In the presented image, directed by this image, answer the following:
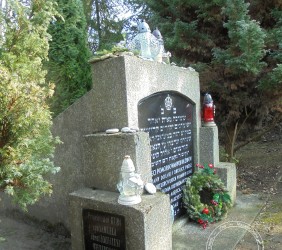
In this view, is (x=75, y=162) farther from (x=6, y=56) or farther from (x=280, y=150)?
(x=280, y=150)

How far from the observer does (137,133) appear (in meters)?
2.51

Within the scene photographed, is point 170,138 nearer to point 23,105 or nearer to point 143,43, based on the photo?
point 143,43

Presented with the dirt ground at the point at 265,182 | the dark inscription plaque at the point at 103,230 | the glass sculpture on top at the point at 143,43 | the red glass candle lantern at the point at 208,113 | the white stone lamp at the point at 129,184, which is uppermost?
the glass sculpture on top at the point at 143,43

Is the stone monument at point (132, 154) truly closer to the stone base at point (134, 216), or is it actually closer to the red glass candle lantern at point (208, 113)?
the stone base at point (134, 216)

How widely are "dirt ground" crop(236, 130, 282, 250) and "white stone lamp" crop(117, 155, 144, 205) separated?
4.48 feet

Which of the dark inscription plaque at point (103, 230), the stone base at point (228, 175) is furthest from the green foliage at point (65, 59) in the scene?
the stone base at point (228, 175)

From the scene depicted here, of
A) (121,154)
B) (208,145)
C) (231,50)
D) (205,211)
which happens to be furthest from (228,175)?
(121,154)

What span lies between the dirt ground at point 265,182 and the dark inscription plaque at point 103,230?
1.32 meters

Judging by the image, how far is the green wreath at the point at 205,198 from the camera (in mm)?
3559

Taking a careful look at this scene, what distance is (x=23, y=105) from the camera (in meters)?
1.77

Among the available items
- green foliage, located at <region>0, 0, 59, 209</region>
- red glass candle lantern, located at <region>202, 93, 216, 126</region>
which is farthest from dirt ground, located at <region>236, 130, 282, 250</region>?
green foliage, located at <region>0, 0, 59, 209</region>

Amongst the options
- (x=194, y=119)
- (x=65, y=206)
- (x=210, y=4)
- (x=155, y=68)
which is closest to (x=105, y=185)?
(x=65, y=206)

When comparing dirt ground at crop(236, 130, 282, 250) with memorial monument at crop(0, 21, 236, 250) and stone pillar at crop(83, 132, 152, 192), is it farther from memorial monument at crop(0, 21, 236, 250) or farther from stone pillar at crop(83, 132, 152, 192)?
stone pillar at crop(83, 132, 152, 192)

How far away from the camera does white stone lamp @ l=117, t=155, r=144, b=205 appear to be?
226 centimetres
